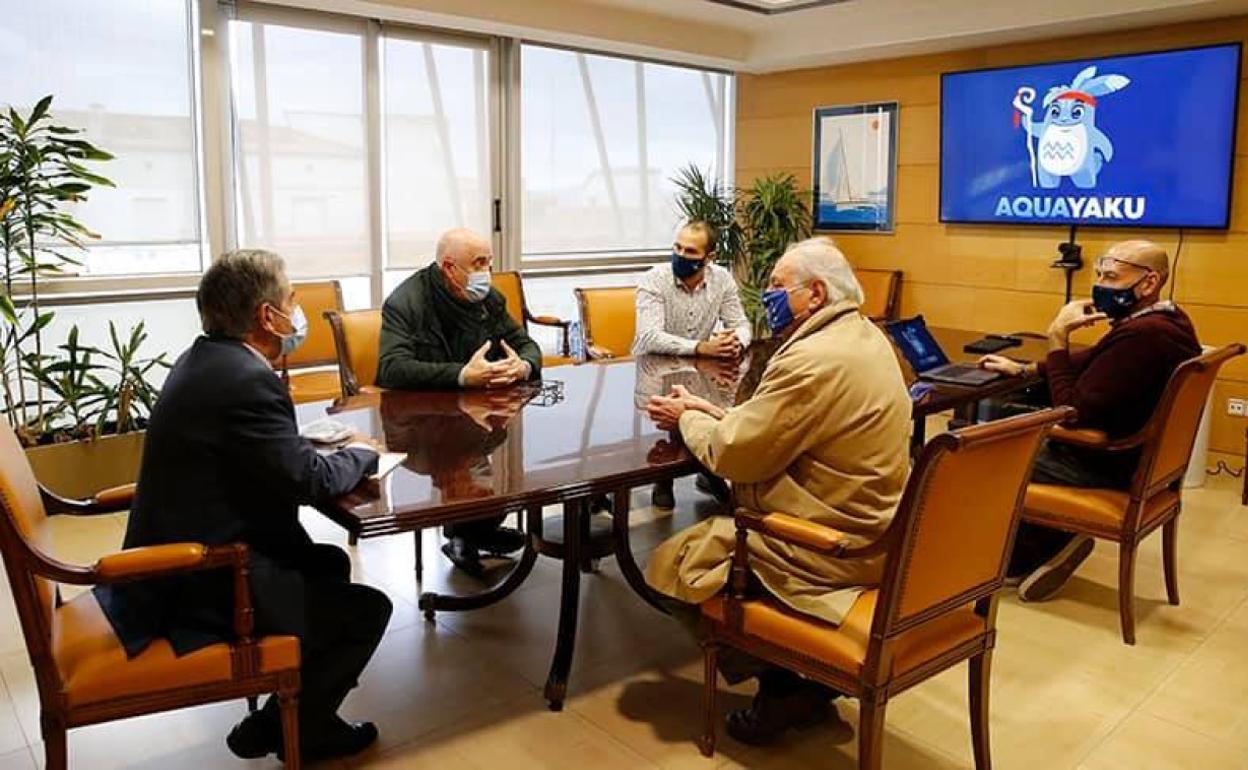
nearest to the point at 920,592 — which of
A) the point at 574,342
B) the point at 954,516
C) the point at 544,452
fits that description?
the point at 954,516

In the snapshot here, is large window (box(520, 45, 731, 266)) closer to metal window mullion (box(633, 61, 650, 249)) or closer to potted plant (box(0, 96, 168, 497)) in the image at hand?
metal window mullion (box(633, 61, 650, 249))

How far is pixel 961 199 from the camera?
589 centimetres

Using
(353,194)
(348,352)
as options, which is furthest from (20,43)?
(348,352)

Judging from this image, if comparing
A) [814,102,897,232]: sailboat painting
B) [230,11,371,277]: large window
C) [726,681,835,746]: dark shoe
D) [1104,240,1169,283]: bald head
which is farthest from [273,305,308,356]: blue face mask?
[814,102,897,232]: sailboat painting

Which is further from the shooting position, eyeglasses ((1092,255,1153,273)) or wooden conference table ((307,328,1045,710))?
eyeglasses ((1092,255,1153,273))

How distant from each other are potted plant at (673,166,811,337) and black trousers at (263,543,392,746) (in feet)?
14.7

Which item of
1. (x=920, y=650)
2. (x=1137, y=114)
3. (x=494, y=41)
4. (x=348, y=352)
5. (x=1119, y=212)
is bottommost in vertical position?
(x=920, y=650)

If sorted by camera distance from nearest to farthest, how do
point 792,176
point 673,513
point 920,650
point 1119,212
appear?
point 920,650 < point 673,513 < point 1119,212 < point 792,176

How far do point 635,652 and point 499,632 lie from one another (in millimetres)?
439

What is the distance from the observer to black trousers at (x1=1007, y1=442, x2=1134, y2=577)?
318 cm

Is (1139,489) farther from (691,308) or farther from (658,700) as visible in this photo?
(691,308)

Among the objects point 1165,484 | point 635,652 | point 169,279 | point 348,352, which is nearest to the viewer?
point 635,652

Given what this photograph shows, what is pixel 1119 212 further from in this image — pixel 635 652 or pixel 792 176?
pixel 635 652

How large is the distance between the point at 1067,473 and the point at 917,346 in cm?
74
